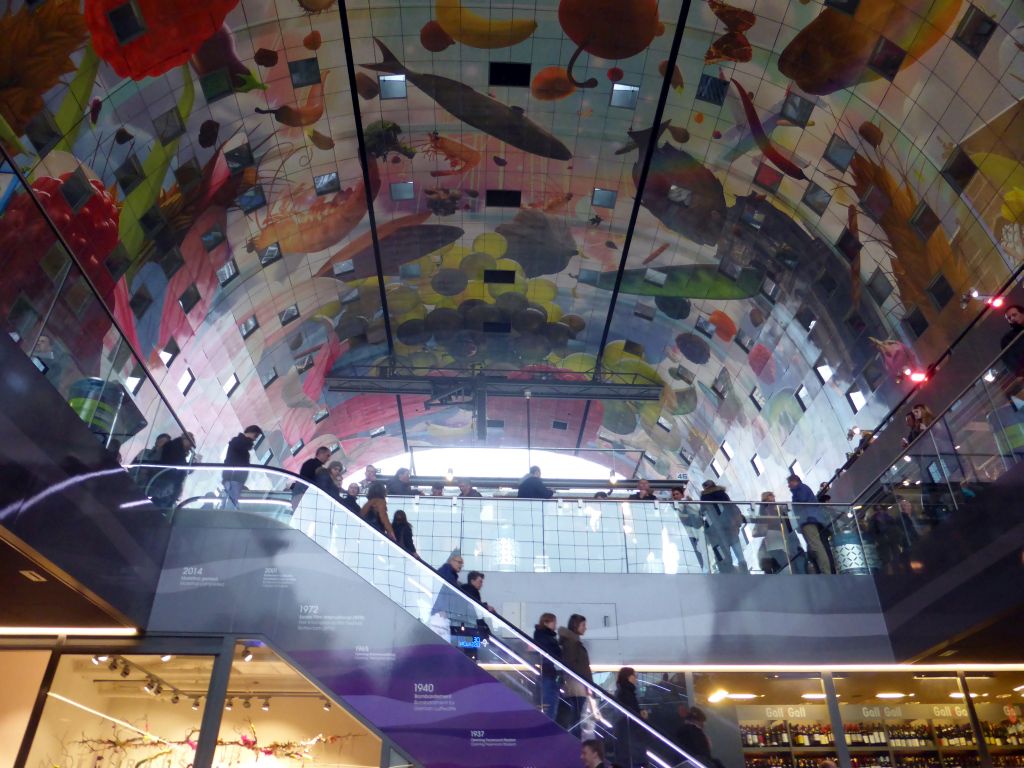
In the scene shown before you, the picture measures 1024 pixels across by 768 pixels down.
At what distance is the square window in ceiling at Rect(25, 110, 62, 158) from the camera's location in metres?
12.8

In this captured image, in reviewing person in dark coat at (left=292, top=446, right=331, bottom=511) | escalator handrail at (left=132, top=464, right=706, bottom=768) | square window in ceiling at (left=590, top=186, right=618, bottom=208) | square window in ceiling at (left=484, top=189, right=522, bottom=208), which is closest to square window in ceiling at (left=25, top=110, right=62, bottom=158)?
escalator handrail at (left=132, top=464, right=706, bottom=768)

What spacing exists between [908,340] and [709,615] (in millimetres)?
8073

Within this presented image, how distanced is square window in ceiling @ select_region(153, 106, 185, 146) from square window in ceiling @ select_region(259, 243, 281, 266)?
14.9 ft

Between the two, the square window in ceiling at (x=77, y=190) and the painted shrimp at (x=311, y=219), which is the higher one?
the painted shrimp at (x=311, y=219)

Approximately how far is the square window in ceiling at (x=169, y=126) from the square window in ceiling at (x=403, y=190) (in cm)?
530

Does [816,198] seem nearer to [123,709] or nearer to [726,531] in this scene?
[726,531]

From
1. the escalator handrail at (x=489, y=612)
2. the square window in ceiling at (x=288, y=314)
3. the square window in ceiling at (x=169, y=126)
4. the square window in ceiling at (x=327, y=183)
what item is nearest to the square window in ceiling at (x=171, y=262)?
the square window in ceiling at (x=169, y=126)

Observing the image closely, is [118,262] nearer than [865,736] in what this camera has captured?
No

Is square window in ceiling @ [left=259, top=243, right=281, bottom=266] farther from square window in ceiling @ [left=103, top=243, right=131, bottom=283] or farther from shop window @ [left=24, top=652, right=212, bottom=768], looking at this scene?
shop window @ [left=24, top=652, right=212, bottom=768]

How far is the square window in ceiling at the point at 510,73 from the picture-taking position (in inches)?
673

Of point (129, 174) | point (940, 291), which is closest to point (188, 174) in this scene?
point (129, 174)

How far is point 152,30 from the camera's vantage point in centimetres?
1376

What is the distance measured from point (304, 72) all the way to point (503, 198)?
5874 millimetres

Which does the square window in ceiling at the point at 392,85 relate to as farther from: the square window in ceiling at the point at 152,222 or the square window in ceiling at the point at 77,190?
the square window in ceiling at the point at 77,190
